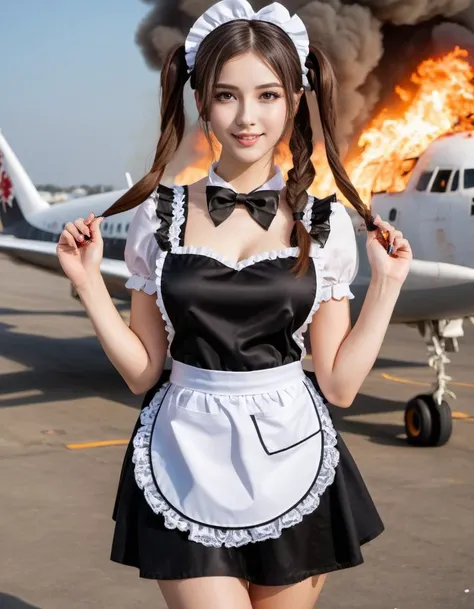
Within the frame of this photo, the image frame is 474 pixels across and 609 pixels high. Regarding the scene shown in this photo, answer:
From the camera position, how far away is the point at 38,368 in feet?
55.3

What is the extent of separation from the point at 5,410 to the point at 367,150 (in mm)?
6412

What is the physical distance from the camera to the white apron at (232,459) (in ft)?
10.8

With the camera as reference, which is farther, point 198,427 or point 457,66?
point 457,66

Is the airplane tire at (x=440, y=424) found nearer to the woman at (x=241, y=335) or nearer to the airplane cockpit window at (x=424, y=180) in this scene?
the airplane cockpit window at (x=424, y=180)

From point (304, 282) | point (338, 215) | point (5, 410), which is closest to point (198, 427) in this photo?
point (304, 282)

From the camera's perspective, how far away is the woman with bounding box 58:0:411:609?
10.8 ft

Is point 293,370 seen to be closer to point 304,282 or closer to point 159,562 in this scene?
point 304,282

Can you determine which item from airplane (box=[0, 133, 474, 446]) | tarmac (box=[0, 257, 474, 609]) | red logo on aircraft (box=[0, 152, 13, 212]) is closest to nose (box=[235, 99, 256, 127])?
tarmac (box=[0, 257, 474, 609])

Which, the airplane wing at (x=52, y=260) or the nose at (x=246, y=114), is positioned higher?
the nose at (x=246, y=114)

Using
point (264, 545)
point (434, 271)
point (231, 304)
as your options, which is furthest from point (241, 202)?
point (434, 271)

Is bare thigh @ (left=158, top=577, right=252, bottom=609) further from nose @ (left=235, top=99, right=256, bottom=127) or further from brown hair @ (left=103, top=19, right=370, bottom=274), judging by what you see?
nose @ (left=235, top=99, right=256, bottom=127)

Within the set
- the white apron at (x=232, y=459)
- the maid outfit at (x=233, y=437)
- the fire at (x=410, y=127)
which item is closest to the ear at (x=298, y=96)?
the maid outfit at (x=233, y=437)

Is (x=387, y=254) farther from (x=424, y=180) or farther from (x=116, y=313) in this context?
(x=424, y=180)

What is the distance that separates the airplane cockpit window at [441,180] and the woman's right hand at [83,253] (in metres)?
8.00
